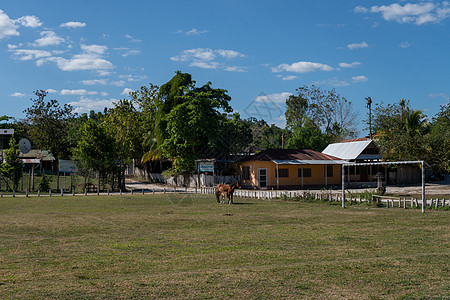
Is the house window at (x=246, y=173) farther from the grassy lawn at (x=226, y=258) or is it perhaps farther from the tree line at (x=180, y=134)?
the grassy lawn at (x=226, y=258)

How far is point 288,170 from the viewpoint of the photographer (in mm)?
44594

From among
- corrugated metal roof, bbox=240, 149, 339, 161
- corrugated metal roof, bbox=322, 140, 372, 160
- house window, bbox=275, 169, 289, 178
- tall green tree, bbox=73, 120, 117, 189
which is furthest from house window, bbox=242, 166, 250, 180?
tall green tree, bbox=73, 120, 117, 189

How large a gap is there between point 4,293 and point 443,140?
115ft

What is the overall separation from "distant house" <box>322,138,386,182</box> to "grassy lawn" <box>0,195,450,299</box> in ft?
99.6

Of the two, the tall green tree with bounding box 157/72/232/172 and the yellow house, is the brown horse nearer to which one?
the yellow house

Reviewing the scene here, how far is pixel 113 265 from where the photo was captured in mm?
9398

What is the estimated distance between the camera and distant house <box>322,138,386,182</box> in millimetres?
47125

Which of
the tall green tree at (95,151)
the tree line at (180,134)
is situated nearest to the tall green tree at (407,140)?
the tree line at (180,134)

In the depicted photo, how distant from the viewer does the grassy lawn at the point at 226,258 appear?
24.5ft

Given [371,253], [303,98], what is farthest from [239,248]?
[303,98]

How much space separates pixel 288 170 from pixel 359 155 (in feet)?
27.2

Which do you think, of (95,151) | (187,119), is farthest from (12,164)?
(187,119)

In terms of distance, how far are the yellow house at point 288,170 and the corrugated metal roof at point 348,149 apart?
1651 mm

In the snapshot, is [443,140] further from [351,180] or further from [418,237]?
[418,237]
